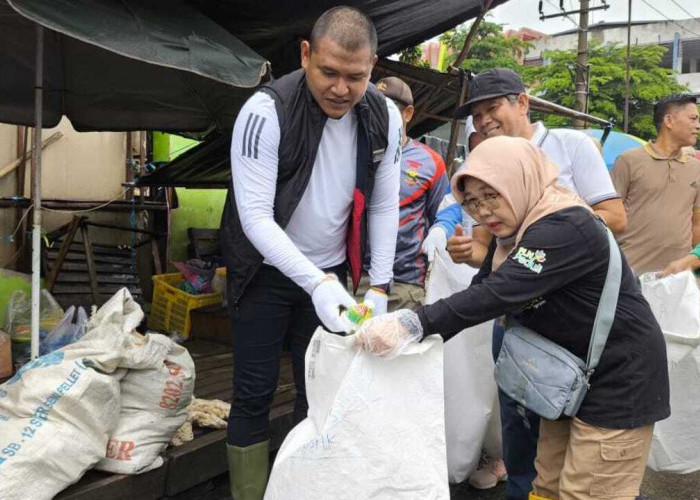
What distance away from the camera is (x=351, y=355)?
178 centimetres

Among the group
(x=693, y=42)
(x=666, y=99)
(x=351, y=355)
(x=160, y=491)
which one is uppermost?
(x=693, y=42)

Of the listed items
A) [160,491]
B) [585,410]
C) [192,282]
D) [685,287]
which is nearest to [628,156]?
[685,287]

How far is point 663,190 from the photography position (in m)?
3.81

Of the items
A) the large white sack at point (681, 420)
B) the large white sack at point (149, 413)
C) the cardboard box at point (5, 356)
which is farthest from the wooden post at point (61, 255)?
the large white sack at point (681, 420)

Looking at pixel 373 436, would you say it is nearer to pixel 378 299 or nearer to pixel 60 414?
pixel 378 299

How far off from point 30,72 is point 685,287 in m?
4.22

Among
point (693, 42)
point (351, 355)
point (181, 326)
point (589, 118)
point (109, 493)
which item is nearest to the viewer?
point (351, 355)

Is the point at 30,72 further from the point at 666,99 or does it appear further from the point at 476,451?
the point at 666,99

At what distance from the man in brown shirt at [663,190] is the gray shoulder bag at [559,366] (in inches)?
86.2

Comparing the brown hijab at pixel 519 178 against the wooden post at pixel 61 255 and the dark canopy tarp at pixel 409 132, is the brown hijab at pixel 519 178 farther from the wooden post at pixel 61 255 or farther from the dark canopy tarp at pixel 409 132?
the wooden post at pixel 61 255

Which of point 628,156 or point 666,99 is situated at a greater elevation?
point 666,99

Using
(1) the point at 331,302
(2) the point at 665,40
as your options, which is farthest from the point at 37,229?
(2) the point at 665,40

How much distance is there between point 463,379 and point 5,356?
9.06 ft

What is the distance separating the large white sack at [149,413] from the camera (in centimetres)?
249
